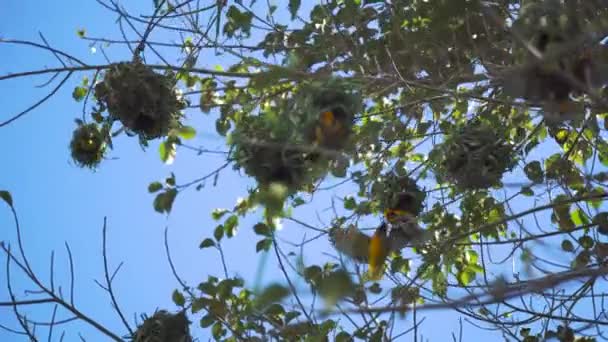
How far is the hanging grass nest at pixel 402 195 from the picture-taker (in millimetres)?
2127

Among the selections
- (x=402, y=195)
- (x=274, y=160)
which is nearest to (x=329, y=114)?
(x=274, y=160)

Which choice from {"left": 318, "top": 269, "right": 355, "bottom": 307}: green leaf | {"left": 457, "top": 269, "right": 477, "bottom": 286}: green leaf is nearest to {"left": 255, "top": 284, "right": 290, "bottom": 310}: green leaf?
{"left": 318, "top": 269, "right": 355, "bottom": 307}: green leaf

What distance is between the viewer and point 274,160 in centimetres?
152

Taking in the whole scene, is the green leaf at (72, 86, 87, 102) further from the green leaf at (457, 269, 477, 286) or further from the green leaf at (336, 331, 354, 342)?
the green leaf at (457, 269, 477, 286)

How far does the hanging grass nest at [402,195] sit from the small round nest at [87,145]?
1017mm

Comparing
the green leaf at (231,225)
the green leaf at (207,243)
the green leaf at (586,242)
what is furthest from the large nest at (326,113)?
the green leaf at (586,242)

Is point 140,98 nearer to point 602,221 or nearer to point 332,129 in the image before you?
point 332,129

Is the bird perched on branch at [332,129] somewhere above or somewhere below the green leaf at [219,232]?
below

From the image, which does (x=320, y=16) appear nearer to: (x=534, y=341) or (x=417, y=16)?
(x=417, y=16)

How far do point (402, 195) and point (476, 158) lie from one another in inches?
12.3

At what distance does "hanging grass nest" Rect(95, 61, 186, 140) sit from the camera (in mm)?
1999

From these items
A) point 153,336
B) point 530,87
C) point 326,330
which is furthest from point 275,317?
point 530,87

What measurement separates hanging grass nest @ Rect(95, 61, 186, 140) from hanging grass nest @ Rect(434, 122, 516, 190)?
89 cm

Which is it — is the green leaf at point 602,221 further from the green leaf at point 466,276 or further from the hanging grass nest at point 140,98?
the hanging grass nest at point 140,98
